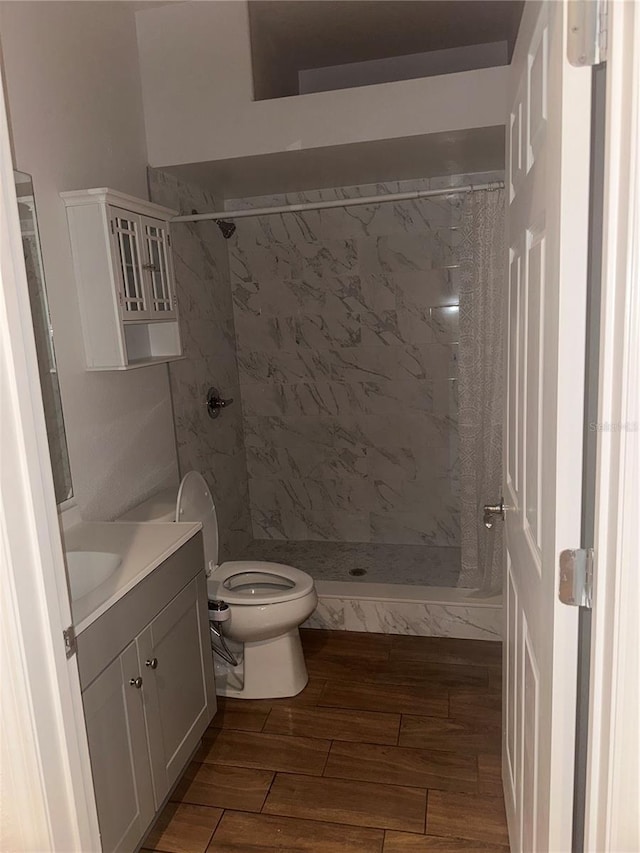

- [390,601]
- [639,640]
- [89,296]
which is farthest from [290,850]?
[89,296]

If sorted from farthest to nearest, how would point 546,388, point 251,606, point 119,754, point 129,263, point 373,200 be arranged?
1. point 373,200
2. point 251,606
3. point 129,263
4. point 119,754
5. point 546,388

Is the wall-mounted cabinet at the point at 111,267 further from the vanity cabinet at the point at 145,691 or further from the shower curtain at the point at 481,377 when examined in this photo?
the shower curtain at the point at 481,377

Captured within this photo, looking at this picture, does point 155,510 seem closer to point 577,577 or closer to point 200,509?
point 200,509

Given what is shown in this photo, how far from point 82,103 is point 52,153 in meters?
0.30

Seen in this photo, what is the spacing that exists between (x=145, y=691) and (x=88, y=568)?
1.26 ft

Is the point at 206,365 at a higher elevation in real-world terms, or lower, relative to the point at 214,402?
higher

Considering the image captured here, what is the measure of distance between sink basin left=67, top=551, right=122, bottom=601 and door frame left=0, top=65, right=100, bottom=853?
0.71 m

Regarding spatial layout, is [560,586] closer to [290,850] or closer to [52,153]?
[290,850]

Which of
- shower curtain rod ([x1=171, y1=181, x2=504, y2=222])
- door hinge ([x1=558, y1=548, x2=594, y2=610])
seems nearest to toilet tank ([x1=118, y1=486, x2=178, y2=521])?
shower curtain rod ([x1=171, y1=181, x2=504, y2=222])

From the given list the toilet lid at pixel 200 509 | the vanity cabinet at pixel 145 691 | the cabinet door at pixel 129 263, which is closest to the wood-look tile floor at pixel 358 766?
the vanity cabinet at pixel 145 691

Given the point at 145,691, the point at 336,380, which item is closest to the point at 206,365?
the point at 336,380

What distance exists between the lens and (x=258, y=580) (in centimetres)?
271

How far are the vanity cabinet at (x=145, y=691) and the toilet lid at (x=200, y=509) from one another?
38 centimetres

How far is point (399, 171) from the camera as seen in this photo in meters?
3.20
